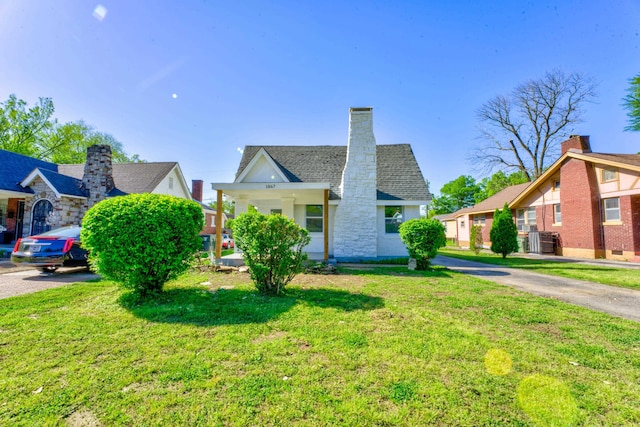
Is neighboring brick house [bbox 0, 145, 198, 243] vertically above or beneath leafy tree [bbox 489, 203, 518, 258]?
above

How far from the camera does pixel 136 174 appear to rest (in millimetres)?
18969

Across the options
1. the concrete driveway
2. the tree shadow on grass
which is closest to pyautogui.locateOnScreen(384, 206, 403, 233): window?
the tree shadow on grass

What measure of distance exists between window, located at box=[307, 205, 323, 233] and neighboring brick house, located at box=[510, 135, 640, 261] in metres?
14.8

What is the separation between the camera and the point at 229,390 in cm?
242

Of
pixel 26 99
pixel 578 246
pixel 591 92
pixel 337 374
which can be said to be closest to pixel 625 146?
pixel 591 92

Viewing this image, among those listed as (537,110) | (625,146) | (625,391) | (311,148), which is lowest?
(625,391)

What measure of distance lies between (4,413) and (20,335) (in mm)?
2171

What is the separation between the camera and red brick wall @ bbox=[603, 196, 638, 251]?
12.7 metres

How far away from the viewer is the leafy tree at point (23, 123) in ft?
80.1

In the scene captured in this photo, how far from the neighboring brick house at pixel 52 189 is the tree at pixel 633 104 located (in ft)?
114

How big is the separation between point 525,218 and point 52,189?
30222 mm

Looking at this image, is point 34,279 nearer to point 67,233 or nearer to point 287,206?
point 67,233

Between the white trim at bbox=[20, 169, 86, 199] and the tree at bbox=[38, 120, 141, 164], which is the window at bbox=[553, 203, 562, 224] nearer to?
the white trim at bbox=[20, 169, 86, 199]

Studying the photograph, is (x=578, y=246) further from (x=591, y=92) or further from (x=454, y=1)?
(x=591, y=92)
